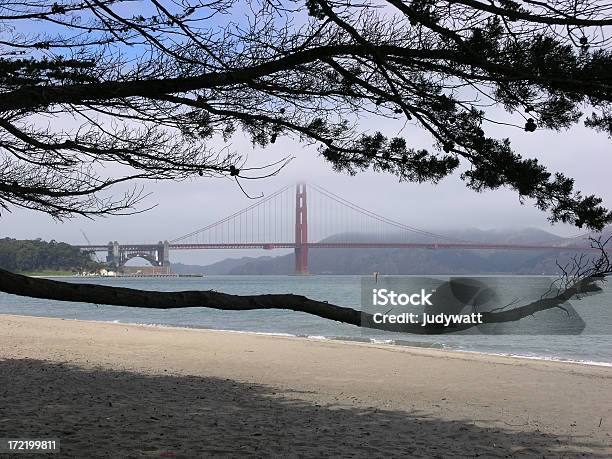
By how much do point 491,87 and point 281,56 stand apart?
124 cm

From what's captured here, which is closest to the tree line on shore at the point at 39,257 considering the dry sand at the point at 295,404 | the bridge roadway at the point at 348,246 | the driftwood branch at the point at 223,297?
the bridge roadway at the point at 348,246

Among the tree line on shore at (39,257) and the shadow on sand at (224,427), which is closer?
the shadow on sand at (224,427)

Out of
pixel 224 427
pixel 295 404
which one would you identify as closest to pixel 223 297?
pixel 224 427

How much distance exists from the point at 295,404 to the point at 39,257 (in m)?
83.8

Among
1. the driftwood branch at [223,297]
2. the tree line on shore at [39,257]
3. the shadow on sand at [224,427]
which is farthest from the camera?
the tree line on shore at [39,257]

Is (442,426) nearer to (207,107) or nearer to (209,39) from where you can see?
(207,107)

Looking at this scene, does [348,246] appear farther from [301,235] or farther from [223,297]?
[223,297]

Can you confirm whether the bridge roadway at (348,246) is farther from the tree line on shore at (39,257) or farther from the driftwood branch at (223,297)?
the driftwood branch at (223,297)

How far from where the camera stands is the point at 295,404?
24.0 feet

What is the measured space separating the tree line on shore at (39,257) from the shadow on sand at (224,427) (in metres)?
72.8

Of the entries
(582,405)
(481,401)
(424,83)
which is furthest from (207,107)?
(582,405)

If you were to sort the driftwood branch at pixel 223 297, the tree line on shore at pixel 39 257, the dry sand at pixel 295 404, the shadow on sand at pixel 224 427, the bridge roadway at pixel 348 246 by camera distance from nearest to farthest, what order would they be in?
1. the driftwood branch at pixel 223 297
2. the shadow on sand at pixel 224 427
3. the dry sand at pixel 295 404
4. the bridge roadway at pixel 348 246
5. the tree line on shore at pixel 39 257

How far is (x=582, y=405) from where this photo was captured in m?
8.79

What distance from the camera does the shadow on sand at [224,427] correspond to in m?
4.85
